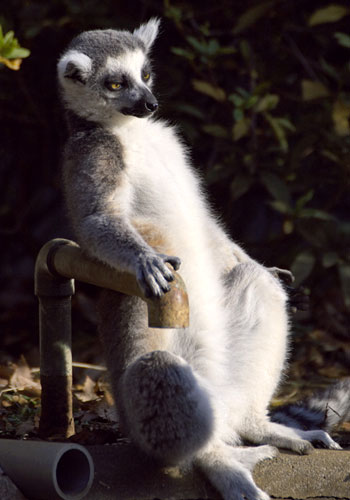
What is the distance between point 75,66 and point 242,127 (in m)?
1.47

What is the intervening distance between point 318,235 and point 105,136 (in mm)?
1747

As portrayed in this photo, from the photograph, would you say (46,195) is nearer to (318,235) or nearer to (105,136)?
(318,235)

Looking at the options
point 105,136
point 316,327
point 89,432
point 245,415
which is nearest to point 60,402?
point 89,432

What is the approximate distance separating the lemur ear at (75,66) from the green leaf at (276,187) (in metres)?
1.58

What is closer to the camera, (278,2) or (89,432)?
(89,432)

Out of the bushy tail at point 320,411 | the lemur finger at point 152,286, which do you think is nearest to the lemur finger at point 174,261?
the lemur finger at point 152,286

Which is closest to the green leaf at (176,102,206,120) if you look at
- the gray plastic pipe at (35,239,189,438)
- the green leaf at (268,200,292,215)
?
the green leaf at (268,200,292,215)

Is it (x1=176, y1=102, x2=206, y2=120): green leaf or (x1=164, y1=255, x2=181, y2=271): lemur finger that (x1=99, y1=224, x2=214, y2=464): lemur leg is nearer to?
(x1=164, y1=255, x2=181, y2=271): lemur finger

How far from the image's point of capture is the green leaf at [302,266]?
3.76m

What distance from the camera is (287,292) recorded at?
2719mm

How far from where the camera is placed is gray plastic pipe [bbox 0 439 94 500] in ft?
6.07

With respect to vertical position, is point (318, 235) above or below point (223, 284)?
below

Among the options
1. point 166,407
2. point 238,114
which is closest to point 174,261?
point 166,407

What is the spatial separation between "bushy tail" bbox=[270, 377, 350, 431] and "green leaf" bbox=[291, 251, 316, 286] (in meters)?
1.17
